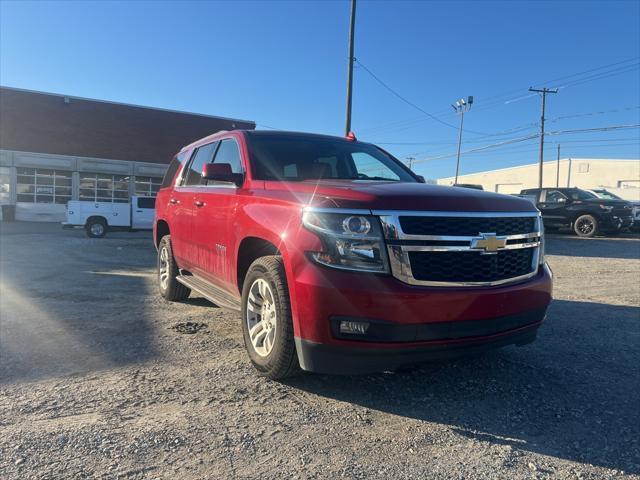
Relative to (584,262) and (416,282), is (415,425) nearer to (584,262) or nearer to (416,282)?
(416,282)

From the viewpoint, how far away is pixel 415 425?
9.57 ft

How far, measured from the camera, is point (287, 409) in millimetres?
3082

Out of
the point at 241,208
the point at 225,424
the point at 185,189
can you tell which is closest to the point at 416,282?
the point at 225,424

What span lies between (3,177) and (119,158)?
6.98 m

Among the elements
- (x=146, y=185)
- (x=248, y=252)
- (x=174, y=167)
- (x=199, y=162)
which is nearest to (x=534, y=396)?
(x=248, y=252)

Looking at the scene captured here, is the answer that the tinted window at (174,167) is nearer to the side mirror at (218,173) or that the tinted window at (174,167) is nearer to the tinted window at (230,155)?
the tinted window at (230,155)

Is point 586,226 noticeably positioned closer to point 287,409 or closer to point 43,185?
point 287,409

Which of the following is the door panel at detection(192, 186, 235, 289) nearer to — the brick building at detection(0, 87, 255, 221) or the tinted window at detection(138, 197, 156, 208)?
the tinted window at detection(138, 197, 156, 208)

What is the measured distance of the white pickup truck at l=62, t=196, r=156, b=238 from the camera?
1923 centimetres

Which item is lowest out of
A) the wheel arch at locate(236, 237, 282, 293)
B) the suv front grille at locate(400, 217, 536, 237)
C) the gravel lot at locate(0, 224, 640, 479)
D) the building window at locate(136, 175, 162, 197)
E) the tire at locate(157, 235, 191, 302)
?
the gravel lot at locate(0, 224, 640, 479)

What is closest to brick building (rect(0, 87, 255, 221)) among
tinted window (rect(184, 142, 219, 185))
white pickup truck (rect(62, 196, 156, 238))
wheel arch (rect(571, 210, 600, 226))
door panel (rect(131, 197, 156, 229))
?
white pickup truck (rect(62, 196, 156, 238))

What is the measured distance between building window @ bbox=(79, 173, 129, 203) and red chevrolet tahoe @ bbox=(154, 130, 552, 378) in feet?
105

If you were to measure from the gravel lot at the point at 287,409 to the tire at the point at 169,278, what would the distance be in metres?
0.82

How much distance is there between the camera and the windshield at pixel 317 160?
4.26m
